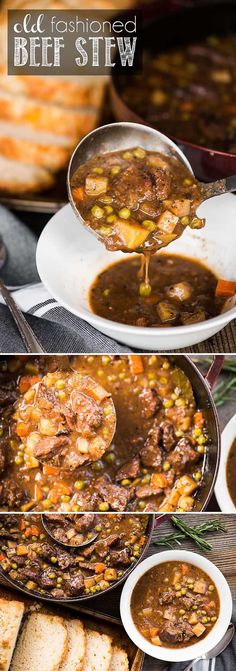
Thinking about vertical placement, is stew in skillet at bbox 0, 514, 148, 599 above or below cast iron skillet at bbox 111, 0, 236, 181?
below

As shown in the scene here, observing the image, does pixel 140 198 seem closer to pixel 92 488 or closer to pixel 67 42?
pixel 67 42

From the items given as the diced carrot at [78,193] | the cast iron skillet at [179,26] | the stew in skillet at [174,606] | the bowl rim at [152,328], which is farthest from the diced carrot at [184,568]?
the cast iron skillet at [179,26]

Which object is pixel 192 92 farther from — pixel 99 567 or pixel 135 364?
pixel 99 567

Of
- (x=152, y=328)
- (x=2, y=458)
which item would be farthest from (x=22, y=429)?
(x=152, y=328)

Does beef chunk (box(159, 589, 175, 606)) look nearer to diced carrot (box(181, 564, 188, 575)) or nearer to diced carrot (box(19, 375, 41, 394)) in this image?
diced carrot (box(181, 564, 188, 575))

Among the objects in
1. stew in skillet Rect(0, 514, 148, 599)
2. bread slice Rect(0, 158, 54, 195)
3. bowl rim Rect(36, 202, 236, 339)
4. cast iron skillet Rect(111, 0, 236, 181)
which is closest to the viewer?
bowl rim Rect(36, 202, 236, 339)

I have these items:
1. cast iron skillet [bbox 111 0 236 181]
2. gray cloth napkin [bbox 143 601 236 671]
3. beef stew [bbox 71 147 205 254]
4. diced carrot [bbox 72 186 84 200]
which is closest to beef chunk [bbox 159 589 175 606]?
gray cloth napkin [bbox 143 601 236 671]

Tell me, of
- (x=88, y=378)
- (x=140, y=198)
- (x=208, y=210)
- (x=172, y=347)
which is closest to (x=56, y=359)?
(x=88, y=378)
